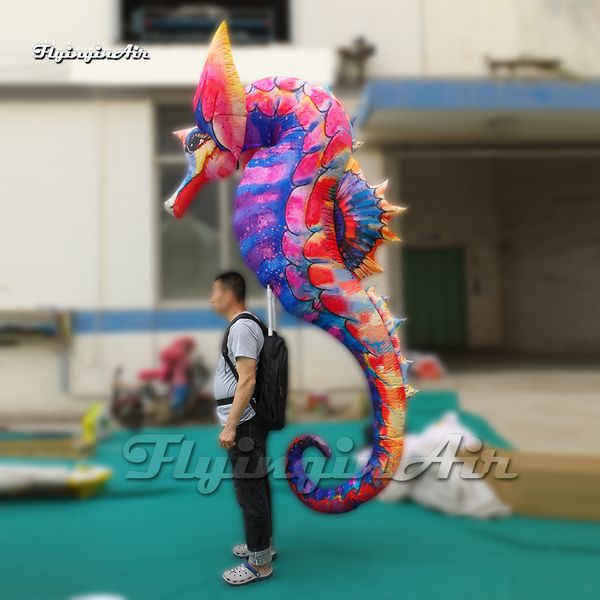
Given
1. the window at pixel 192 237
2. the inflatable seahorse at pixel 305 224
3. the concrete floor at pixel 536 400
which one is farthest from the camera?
the window at pixel 192 237

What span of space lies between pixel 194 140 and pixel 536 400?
420cm

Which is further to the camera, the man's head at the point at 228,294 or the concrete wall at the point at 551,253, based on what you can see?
the concrete wall at the point at 551,253

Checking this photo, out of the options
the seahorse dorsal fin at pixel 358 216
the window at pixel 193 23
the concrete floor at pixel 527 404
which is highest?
the window at pixel 193 23

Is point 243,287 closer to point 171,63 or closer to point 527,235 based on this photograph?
point 171,63

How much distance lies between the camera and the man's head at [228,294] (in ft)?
8.33

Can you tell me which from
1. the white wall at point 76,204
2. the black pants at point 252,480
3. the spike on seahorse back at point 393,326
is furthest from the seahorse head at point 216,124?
the white wall at point 76,204

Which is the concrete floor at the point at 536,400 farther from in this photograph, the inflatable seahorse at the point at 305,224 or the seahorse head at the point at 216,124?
the seahorse head at the point at 216,124

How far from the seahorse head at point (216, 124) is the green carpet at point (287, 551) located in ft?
4.91

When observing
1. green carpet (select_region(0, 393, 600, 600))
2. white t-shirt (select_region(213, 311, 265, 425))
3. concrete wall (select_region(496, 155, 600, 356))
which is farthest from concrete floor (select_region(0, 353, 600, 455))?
white t-shirt (select_region(213, 311, 265, 425))

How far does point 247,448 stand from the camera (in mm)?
2445

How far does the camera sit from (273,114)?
246 centimetres

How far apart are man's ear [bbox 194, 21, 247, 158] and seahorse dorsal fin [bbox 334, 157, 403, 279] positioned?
47 centimetres

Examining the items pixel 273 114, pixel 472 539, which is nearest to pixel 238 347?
pixel 273 114

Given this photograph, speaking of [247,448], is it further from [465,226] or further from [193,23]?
[465,226]
